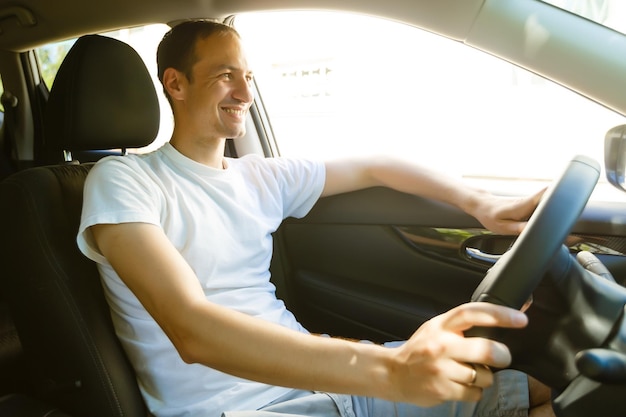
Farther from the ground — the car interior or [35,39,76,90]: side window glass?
[35,39,76,90]: side window glass

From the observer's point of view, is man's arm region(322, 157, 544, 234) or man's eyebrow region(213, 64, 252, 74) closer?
man's arm region(322, 157, 544, 234)

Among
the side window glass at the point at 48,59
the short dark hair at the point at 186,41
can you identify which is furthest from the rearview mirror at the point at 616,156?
the side window glass at the point at 48,59

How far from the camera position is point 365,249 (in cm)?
207

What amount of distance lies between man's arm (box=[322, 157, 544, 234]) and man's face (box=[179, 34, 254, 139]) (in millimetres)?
377

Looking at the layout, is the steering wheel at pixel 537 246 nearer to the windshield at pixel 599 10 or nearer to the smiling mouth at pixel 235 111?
the windshield at pixel 599 10

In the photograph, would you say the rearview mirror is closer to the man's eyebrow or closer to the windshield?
the windshield

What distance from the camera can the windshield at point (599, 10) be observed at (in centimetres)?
140

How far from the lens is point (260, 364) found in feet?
3.44

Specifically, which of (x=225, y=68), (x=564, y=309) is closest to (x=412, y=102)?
(x=225, y=68)

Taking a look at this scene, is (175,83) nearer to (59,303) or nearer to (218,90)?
(218,90)

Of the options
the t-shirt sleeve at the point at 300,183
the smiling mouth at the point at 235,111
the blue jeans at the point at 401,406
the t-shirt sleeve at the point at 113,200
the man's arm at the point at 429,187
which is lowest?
the blue jeans at the point at 401,406

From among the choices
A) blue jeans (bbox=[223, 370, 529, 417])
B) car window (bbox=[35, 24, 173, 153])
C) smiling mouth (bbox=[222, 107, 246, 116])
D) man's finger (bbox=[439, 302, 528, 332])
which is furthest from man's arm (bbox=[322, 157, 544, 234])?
man's finger (bbox=[439, 302, 528, 332])

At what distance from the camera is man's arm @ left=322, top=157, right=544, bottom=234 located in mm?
1639

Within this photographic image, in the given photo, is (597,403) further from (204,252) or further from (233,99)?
(233,99)
